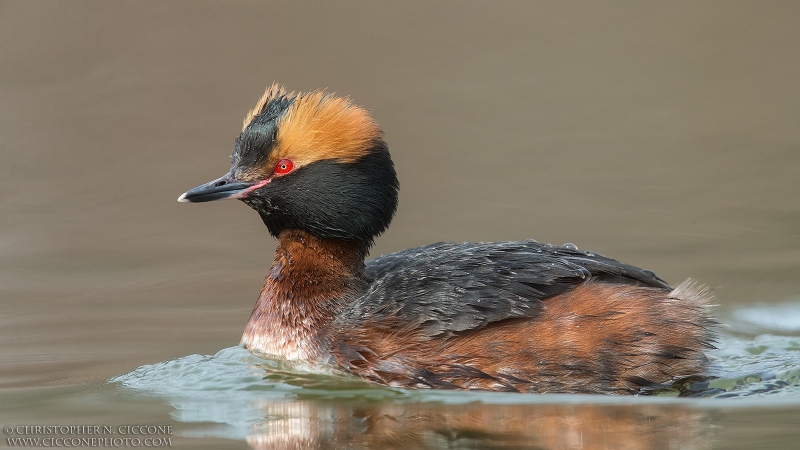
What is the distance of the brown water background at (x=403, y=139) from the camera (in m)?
9.67

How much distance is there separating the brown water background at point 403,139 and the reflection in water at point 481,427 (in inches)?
85.5

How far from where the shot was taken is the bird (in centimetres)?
657

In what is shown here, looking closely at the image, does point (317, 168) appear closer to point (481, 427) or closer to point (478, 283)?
point (478, 283)

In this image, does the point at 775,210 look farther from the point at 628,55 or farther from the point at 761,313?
the point at 628,55

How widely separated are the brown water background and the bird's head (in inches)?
57.1

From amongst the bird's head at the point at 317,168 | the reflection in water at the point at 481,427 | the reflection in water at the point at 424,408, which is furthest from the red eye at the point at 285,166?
the reflection in water at the point at 481,427

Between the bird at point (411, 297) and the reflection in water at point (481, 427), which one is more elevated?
the bird at point (411, 297)

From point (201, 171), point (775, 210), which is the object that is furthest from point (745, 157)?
point (201, 171)

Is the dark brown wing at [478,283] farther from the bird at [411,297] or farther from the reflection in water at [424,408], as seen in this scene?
the reflection in water at [424,408]

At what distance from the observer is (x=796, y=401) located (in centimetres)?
644

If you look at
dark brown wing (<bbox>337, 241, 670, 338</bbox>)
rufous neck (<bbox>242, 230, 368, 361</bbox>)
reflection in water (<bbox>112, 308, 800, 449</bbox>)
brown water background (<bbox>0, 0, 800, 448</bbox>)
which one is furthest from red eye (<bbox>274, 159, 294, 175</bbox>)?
brown water background (<bbox>0, 0, 800, 448</bbox>)

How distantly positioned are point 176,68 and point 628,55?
5.72 m

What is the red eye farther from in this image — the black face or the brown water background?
the brown water background

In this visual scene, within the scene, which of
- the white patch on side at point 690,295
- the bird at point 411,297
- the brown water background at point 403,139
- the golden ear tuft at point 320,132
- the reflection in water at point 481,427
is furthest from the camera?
the brown water background at point 403,139
